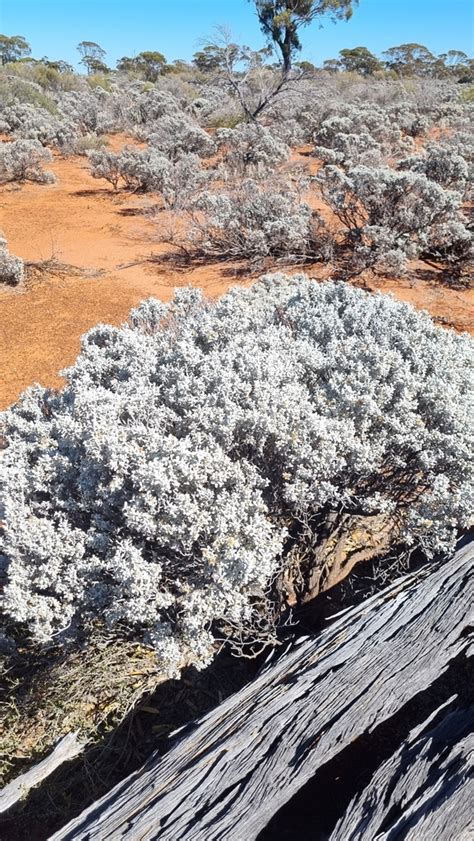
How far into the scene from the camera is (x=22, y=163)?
17.0 m

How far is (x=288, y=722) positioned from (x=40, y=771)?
1438mm

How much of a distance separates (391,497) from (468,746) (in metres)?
1.91

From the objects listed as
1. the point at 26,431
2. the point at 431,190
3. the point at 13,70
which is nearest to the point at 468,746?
the point at 26,431

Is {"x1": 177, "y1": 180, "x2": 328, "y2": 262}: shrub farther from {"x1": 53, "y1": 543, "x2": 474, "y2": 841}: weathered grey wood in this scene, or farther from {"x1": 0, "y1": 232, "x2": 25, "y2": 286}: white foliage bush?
{"x1": 53, "y1": 543, "x2": 474, "y2": 841}: weathered grey wood

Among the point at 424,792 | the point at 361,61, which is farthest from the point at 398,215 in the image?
the point at 361,61

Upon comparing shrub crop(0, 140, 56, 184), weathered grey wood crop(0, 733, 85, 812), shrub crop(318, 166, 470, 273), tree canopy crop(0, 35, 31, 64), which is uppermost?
tree canopy crop(0, 35, 31, 64)

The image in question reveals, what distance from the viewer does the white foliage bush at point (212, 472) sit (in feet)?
9.34

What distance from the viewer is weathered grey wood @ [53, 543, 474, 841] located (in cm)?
210

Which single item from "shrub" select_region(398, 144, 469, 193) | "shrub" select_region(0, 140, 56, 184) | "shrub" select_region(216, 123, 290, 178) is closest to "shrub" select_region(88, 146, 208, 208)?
"shrub" select_region(216, 123, 290, 178)

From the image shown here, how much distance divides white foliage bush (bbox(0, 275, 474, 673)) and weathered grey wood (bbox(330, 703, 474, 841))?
1.02m

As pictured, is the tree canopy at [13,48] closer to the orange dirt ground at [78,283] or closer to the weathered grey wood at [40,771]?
the orange dirt ground at [78,283]

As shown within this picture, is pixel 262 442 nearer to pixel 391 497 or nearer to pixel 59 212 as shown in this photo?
pixel 391 497

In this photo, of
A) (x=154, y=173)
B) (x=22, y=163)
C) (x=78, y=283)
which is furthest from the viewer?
(x=22, y=163)

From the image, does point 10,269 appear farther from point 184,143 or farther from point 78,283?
point 184,143
